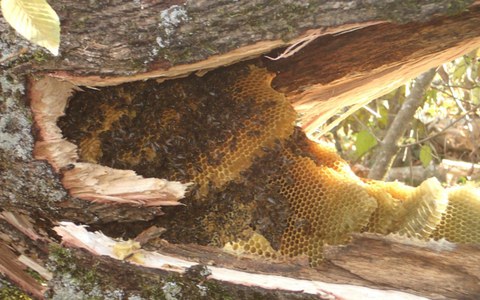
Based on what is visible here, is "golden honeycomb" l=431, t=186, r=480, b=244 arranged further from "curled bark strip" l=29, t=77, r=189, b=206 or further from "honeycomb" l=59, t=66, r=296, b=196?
"curled bark strip" l=29, t=77, r=189, b=206

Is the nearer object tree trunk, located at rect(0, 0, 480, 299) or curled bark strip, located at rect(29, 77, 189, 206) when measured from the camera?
tree trunk, located at rect(0, 0, 480, 299)

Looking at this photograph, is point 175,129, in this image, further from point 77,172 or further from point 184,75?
point 77,172

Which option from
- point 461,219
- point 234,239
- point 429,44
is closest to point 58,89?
point 234,239

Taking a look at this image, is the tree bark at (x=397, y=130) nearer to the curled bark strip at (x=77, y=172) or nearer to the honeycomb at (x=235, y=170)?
the honeycomb at (x=235, y=170)

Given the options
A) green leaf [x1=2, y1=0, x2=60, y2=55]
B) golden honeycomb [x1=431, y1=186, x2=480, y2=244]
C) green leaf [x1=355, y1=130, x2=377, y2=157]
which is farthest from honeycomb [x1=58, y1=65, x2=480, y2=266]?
green leaf [x1=355, y1=130, x2=377, y2=157]

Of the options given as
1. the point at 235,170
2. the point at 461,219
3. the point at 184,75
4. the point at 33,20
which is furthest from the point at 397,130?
the point at 33,20

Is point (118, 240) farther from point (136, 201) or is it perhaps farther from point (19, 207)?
point (19, 207)
